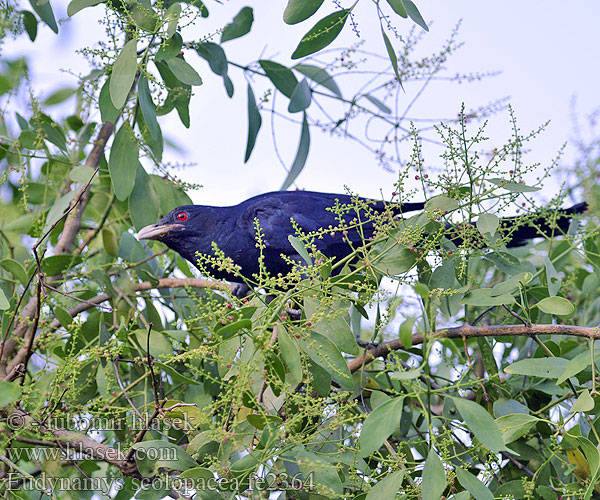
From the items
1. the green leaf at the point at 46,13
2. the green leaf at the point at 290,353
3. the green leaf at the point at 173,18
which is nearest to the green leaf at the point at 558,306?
the green leaf at the point at 290,353

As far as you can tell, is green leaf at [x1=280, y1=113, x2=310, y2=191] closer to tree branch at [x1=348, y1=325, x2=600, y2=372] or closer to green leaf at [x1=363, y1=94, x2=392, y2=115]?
green leaf at [x1=363, y1=94, x2=392, y2=115]

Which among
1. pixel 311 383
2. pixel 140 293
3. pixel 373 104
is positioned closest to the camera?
pixel 311 383

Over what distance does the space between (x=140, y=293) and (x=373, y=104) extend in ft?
3.80

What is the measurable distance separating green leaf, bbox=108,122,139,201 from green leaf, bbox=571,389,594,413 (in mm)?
1497

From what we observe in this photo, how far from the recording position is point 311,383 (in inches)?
77.0

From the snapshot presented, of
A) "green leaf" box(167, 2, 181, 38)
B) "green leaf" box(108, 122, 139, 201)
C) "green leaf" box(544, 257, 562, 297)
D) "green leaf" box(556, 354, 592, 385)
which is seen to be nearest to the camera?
"green leaf" box(556, 354, 592, 385)

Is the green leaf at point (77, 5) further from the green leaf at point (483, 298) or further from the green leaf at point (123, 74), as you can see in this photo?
the green leaf at point (483, 298)

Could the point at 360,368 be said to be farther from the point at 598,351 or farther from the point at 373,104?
the point at 373,104

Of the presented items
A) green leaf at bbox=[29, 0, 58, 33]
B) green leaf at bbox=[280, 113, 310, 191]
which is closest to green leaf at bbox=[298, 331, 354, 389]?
green leaf at bbox=[280, 113, 310, 191]

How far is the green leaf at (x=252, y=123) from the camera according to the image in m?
2.93

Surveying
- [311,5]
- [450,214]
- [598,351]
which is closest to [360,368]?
[450,214]

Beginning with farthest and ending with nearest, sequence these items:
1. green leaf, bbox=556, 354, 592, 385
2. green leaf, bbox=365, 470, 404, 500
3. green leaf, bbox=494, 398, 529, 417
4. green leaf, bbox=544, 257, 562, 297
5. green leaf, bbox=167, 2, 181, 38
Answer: green leaf, bbox=544, 257, 562, 297, green leaf, bbox=167, 2, 181, 38, green leaf, bbox=494, 398, 529, 417, green leaf, bbox=556, 354, 592, 385, green leaf, bbox=365, 470, 404, 500

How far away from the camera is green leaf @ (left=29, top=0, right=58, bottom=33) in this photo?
8.85 feet

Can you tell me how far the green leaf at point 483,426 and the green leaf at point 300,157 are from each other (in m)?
1.57
